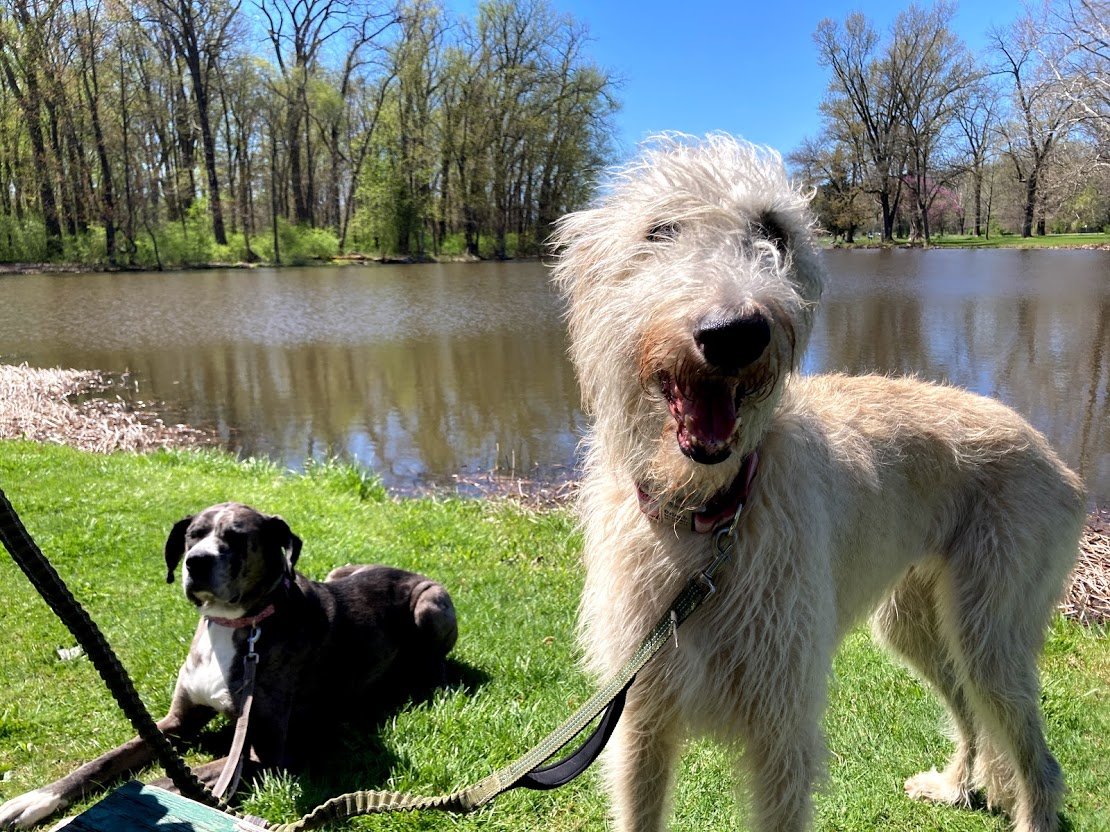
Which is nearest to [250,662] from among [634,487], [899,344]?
[634,487]

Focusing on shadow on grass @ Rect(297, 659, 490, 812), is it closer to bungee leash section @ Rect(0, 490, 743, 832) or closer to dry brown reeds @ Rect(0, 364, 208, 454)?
bungee leash section @ Rect(0, 490, 743, 832)

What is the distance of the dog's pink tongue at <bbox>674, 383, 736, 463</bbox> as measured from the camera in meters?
2.00

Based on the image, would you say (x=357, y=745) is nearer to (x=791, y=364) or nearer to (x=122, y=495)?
(x=791, y=364)

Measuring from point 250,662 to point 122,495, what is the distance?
4.62 metres

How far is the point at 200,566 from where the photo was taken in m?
3.60

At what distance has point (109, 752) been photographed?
3.56 metres

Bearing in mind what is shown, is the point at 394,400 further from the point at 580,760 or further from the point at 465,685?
the point at 580,760

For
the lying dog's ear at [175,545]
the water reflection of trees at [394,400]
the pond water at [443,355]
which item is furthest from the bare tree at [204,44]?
the lying dog's ear at [175,545]

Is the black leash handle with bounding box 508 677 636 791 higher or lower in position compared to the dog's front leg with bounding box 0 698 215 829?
higher

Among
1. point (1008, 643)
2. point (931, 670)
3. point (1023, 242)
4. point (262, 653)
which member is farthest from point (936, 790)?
point (1023, 242)

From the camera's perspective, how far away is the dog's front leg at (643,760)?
2.51 m

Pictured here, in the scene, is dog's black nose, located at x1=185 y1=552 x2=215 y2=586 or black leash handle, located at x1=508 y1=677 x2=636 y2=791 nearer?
black leash handle, located at x1=508 y1=677 x2=636 y2=791

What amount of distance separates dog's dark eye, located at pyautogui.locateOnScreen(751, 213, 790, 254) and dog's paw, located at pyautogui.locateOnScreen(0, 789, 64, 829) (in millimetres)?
3775

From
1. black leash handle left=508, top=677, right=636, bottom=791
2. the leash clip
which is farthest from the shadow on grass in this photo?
black leash handle left=508, top=677, right=636, bottom=791
